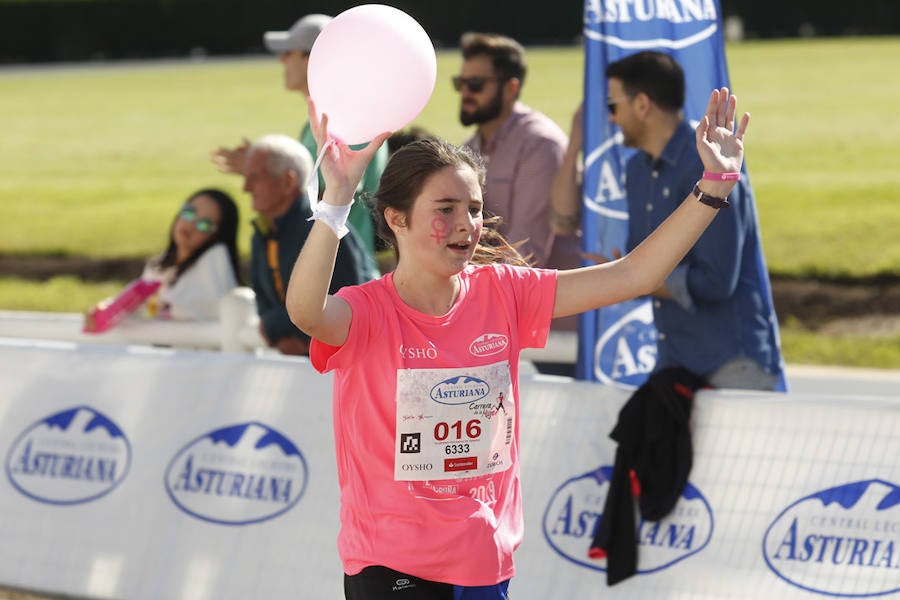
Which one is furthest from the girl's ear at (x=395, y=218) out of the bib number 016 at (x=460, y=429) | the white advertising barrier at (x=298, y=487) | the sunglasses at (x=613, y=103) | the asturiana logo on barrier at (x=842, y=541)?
the sunglasses at (x=613, y=103)

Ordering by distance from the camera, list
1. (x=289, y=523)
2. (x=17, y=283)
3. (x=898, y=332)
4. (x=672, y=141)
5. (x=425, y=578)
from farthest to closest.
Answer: (x=17, y=283) < (x=898, y=332) < (x=289, y=523) < (x=672, y=141) < (x=425, y=578)

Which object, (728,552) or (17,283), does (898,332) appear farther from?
(17,283)

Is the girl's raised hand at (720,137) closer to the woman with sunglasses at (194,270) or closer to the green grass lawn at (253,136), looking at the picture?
the woman with sunglasses at (194,270)

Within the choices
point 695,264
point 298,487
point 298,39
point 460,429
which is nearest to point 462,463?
point 460,429

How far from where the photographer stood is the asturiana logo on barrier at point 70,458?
6.23 metres

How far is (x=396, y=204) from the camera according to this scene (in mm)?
3408

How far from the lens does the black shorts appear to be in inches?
130

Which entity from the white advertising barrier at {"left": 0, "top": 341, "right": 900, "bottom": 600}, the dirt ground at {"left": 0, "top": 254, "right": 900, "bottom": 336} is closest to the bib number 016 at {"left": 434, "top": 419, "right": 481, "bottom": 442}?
the white advertising barrier at {"left": 0, "top": 341, "right": 900, "bottom": 600}

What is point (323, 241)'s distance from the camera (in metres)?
3.07

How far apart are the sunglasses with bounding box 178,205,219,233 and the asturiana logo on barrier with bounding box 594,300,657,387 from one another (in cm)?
244

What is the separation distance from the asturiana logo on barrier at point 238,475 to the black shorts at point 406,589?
2.57 meters

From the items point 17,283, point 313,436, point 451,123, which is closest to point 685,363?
point 313,436

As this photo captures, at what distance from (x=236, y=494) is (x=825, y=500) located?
2.45 metres

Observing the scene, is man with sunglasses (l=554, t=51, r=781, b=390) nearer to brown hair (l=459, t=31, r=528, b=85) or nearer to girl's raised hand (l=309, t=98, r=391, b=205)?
brown hair (l=459, t=31, r=528, b=85)
